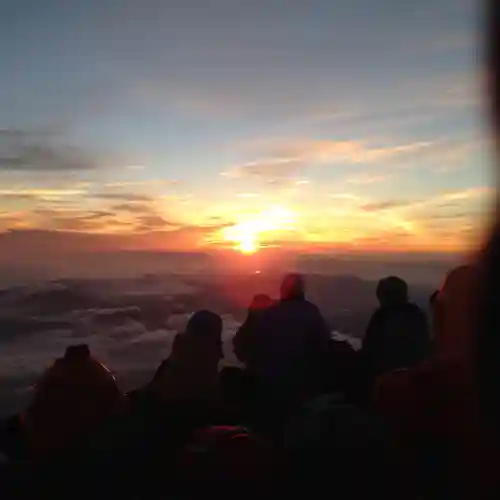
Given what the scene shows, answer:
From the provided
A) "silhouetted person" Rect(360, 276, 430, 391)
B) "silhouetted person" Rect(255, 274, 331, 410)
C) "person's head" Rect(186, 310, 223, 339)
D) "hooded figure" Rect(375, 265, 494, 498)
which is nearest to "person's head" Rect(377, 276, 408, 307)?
"silhouetted person" Rect(360, 276, 430, 391)

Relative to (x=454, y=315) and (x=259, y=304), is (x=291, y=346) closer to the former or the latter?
(x=259, y=304)

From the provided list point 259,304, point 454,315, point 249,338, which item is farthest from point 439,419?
point 259,304

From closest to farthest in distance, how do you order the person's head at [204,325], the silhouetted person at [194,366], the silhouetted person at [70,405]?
the silhouetted person at [70,405]
the silhouetted person at [194,366]
the person's head at [204,325]

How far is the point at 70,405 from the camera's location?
399 cm

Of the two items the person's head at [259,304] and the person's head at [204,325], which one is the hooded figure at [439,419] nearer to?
the person's head at [204,325]

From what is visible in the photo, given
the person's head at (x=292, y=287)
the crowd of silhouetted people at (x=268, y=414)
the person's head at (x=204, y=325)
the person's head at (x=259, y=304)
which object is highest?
the person's head at (x=292, y=287)

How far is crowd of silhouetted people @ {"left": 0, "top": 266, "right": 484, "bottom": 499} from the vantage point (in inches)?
119

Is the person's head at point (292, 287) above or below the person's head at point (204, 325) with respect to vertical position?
above

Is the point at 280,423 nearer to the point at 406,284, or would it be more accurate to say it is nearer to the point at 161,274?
the point at 406,284

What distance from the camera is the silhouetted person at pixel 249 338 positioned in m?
5.46

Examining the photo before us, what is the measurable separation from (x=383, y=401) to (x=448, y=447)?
326 mm

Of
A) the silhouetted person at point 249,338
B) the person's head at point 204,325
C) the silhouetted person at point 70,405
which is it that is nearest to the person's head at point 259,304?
the silhouetted person at point 249,338

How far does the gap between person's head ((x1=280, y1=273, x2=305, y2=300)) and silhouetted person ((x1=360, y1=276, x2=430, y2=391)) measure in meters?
0.60

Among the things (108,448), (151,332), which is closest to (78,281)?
(151,332)
